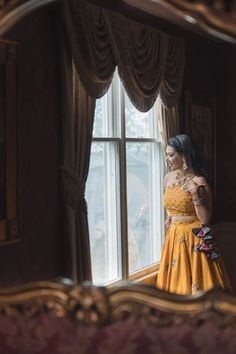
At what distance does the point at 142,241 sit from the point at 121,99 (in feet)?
→ 0.81

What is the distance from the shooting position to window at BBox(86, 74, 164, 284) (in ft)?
2.87

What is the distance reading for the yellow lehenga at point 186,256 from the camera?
2.79ft

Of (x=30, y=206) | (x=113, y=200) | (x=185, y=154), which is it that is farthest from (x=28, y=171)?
(x=185, y=154)

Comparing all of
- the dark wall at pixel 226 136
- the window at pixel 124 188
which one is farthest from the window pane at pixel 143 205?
the dark wall at pixel 226 136

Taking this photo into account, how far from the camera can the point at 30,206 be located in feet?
3.14

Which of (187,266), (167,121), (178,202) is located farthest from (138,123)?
(187,266)

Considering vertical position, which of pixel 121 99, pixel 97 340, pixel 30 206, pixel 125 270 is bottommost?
pixel 97 340

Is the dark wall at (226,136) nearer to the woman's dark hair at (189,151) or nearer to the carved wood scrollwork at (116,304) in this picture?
the woman's dark hair at (189,151)

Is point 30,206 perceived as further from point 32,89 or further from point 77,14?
point 77,14

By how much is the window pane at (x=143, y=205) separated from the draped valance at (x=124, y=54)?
0.26ft

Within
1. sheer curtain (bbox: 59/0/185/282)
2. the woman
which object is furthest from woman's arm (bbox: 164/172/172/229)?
sheer curtain (bbox: 59/0/185/282)

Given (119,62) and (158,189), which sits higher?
(119,62)

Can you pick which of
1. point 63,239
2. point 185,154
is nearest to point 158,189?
point 185,154

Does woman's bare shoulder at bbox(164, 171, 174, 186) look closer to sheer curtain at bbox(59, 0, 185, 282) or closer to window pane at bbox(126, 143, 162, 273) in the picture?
window pane at bbox(126, 143, 162, 273)
